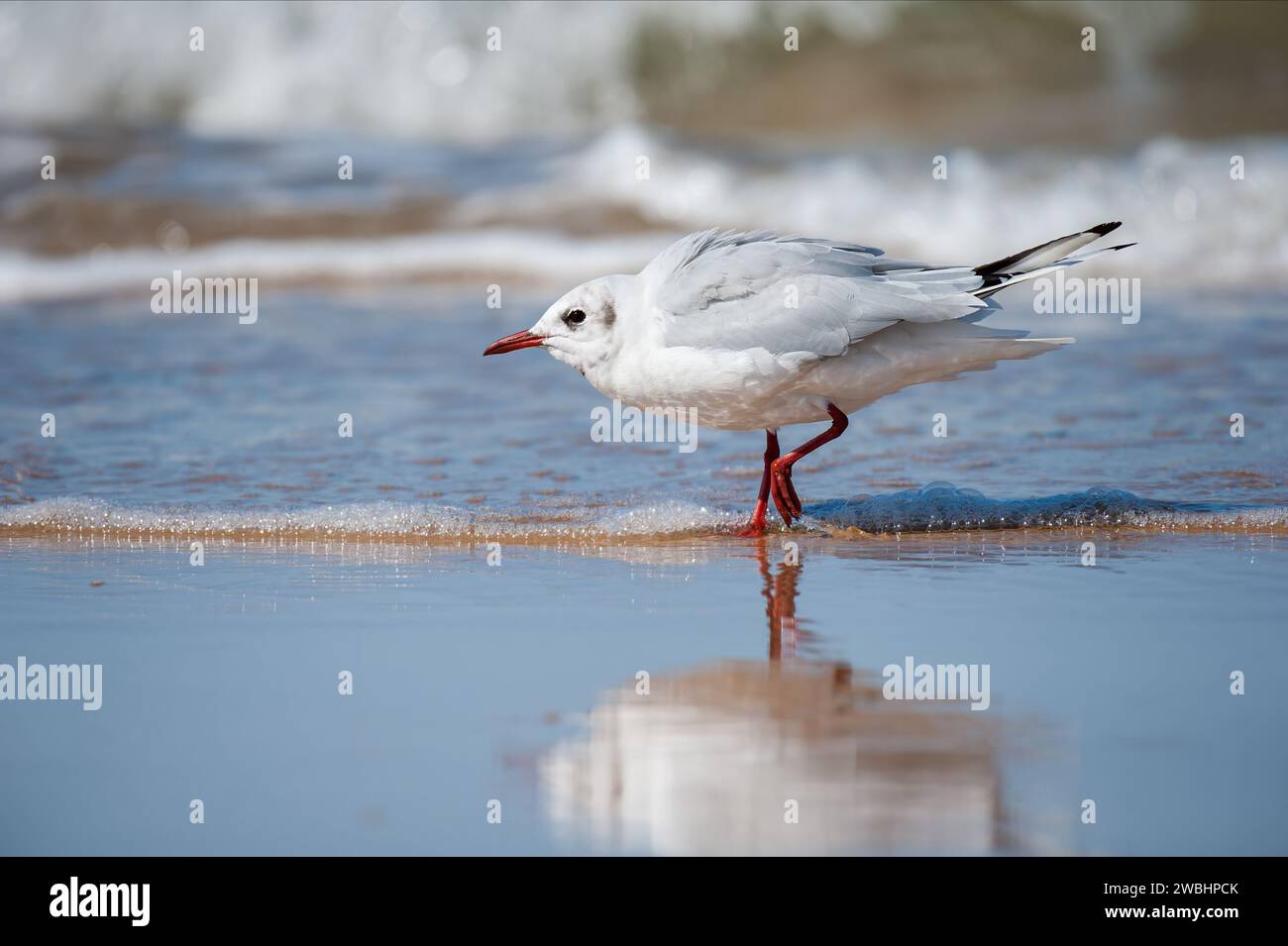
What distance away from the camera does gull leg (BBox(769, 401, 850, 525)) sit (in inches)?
206

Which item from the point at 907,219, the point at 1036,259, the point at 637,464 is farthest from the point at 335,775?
the point at 907,219

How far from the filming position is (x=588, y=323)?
511 cm

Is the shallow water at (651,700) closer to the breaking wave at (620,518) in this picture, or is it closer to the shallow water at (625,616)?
the shallow water at (625,616)

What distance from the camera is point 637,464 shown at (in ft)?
20.7

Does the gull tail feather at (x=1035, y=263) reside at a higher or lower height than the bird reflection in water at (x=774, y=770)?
higher

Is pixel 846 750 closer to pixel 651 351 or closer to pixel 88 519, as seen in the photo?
pixel 651 351

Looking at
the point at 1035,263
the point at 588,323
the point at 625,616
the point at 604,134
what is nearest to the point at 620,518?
the point at 588,323

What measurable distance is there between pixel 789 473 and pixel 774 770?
2.17m

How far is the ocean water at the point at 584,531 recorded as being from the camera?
10.2ft

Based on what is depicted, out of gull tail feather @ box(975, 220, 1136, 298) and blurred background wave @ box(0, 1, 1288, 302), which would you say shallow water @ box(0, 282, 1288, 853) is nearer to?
gull tail feather @ box(975, 220, 1136, 298)

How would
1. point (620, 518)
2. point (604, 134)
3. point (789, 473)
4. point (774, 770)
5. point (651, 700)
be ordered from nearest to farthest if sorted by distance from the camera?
point (774, 770) < point (651, 700) < point (789, 473) < point (620, 518) < point (604, 134)

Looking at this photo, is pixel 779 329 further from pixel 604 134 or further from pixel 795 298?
pixel 604 134

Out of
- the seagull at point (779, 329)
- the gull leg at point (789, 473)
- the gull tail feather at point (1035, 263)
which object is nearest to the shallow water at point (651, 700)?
the gull leg at point (789, 473)
